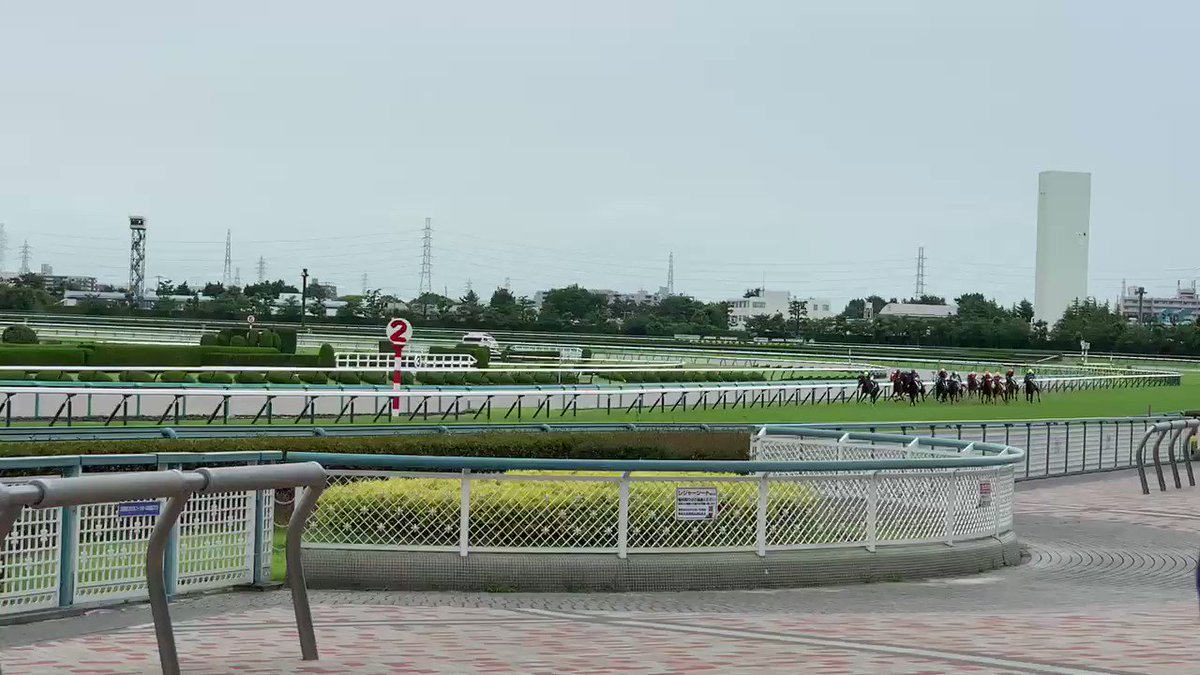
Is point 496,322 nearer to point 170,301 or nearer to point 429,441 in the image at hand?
point 170,301

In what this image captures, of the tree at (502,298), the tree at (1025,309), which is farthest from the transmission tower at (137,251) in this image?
the tree at (1025,309)

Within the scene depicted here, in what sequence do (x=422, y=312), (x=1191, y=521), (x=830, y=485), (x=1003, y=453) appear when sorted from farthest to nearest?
(x=422, y=312)
(x=1191, y=521)
(x=1003, y=453)
(x=830, y=485)

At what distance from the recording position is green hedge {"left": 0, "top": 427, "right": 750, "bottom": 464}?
1858 cm

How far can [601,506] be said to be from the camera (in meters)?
11.1

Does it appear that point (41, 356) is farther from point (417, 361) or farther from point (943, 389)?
point (943, 389)

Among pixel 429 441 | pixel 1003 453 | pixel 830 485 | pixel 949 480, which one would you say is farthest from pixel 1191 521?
pixel 429 441

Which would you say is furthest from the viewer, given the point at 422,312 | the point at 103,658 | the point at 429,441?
the point at 422,312

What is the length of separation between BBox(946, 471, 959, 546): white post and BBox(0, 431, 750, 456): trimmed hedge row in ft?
24.5

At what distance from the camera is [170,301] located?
116 meters

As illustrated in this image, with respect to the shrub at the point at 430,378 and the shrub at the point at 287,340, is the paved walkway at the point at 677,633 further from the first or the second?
the shrub at the point at 287,340

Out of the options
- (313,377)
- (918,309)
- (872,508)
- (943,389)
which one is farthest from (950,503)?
(918,309)

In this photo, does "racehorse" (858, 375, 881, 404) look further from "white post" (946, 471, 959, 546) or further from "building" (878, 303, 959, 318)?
"building" (878, 303, 959, 318)

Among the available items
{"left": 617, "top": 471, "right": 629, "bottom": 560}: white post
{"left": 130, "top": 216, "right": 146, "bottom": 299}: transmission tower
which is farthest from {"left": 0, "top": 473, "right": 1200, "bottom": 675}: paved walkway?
{"left": 130, "top": 216, "right": 146, "bottom": 299}: transmission tower

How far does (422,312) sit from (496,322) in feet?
65.8
